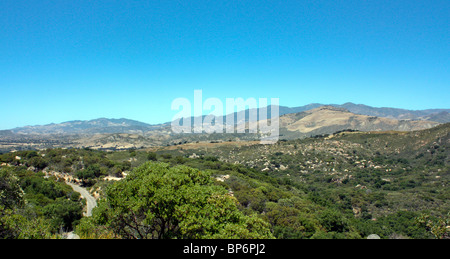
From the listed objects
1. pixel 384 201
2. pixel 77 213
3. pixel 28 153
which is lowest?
pixel 384 201

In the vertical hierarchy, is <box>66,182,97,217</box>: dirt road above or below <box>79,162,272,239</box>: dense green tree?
below

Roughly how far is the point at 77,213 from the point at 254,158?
56.3 meters

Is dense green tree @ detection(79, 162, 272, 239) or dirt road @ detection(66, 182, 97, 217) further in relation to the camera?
dirt road @ detection(66, 182, 97, 217)

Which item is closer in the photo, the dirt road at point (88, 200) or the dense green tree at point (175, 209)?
the dense green tree at point (175, 209)

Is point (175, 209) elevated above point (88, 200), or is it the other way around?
point (175, 209)

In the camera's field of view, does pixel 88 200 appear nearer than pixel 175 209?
No

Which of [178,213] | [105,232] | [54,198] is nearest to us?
[178,213]

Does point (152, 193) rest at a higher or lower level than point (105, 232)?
higher

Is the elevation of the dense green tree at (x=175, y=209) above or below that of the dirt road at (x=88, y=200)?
above

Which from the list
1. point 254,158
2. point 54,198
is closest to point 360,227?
point 54,198
